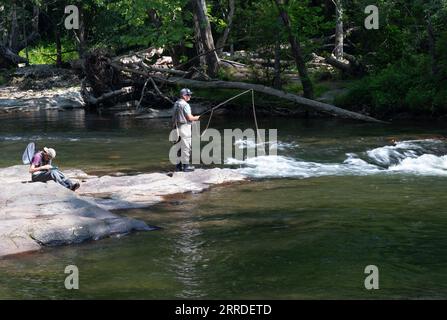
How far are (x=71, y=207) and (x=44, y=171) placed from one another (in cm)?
219

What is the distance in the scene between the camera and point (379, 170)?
15164mm

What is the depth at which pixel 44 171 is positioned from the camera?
1217cm

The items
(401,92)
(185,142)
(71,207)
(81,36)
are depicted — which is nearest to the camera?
(71,207)

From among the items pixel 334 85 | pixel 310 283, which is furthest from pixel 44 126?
pixel 310 283

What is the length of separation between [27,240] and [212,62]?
19547 mm

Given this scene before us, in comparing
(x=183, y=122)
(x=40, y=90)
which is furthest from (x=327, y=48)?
(x=183, y=122)

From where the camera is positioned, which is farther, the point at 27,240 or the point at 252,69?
the point at 252,69

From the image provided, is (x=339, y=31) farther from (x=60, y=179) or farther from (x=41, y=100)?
(x=60, y=179)

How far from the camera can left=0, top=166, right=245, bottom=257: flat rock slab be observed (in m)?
9.23

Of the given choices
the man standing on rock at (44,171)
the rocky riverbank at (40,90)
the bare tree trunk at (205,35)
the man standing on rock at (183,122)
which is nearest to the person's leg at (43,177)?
the man standing on rock at (44,171)

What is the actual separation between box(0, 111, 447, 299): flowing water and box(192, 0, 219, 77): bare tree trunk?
Answer: 10335 mm

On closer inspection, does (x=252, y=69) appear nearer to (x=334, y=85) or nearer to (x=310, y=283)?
(x=334, y=85)

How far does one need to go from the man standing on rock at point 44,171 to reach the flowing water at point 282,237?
175 cm

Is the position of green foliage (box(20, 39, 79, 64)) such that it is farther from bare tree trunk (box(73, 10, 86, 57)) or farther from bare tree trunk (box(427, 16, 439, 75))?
bare tree trunk (box(427, 16, 439, 75))
